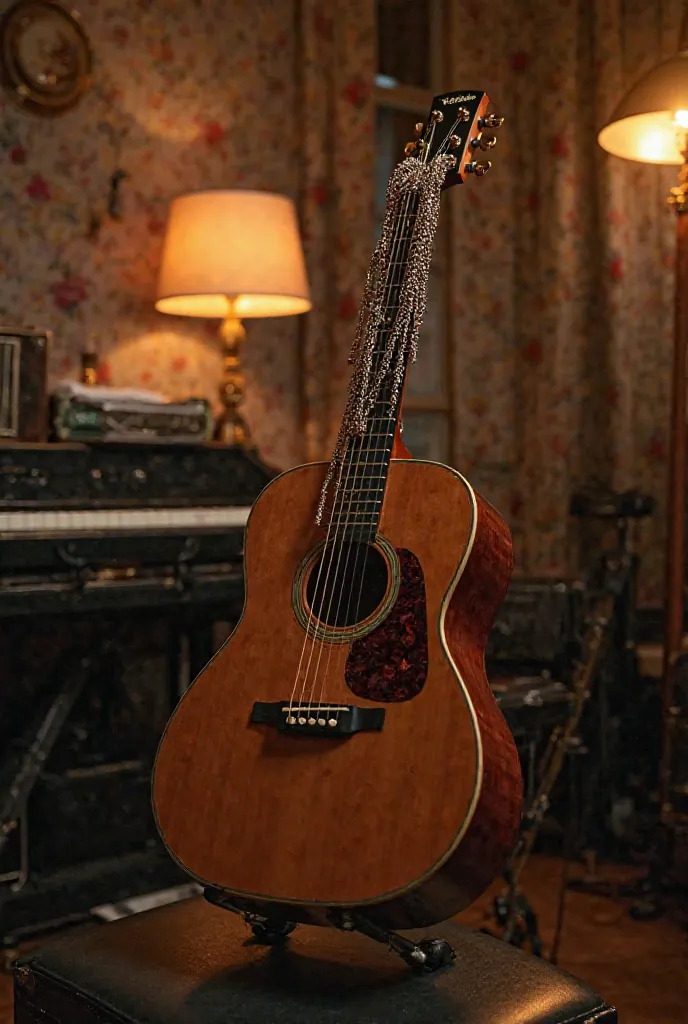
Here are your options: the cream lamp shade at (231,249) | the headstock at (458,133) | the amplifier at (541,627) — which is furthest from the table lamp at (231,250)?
the headstock at (458,133)

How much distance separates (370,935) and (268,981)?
12cm

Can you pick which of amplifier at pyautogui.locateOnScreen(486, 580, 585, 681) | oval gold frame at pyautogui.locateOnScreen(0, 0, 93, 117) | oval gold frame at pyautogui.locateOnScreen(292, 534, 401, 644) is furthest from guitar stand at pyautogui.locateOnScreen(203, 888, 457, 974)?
→ oval gold frame at pyautogui.locateOnScreen(0, 0, 93, 117)

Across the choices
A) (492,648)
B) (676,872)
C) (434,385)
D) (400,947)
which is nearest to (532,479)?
(434,385)

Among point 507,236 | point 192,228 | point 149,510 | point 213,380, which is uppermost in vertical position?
point 507,236

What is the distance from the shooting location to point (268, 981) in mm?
1249

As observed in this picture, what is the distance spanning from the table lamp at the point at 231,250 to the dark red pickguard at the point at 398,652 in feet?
5.52

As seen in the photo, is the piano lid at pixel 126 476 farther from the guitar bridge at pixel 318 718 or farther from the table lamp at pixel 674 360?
the guitar bridge at pixel 318 718

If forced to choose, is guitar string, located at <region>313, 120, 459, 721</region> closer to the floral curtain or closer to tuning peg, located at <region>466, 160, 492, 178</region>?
tuning peg, located at <region>466, 160, 492, 178</region>

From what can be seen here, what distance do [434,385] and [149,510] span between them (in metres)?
1.60

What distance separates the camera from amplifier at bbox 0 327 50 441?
2.64 m

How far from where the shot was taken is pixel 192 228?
2.96 m

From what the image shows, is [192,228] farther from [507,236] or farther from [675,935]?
[675,935]

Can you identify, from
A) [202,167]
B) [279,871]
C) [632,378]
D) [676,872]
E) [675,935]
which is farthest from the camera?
[632,378]

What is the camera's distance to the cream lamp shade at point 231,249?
2914 mm
